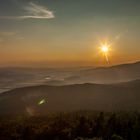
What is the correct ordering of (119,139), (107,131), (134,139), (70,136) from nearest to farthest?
(119,139) < (134,139) < (70,136) < (107,131)

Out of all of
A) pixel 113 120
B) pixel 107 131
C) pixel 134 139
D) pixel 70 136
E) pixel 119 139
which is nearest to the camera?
pixel 119 139

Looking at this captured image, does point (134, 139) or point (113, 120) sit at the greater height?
point (113, 120)

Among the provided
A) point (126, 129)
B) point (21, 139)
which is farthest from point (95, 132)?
point (21, 139)

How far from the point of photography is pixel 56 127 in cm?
13762

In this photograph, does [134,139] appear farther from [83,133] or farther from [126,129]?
[83,133]

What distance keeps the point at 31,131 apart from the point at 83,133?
82.3 feet

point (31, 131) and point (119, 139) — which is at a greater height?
point (31, 131)

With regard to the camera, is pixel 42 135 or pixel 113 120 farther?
pixel 113 120

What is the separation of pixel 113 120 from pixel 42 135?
40771mm

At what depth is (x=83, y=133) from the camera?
127 meters

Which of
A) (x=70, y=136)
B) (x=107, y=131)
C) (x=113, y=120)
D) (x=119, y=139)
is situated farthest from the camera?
(x=113, y=120)

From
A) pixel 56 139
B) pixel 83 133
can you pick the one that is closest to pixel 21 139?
pixel 56 139

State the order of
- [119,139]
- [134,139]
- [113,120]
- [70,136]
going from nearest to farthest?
[119,139] → [134,139] → [70,136] → [113,120]

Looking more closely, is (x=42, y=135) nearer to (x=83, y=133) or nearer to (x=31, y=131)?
(x=31, y=131)
